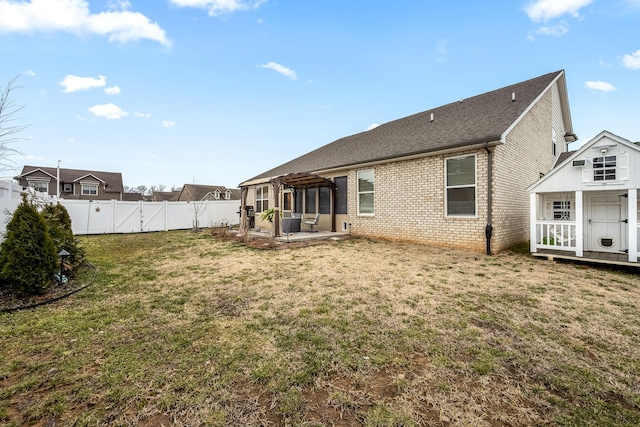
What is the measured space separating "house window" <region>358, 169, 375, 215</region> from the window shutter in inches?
263

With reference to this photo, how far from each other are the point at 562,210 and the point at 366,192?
6.33 m

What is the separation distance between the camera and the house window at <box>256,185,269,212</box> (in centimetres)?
1579

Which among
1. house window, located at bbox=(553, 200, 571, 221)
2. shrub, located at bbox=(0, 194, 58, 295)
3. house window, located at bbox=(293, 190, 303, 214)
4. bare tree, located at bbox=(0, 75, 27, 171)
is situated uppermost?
bare tree, located at bbox=(0, 75, 27, 171)

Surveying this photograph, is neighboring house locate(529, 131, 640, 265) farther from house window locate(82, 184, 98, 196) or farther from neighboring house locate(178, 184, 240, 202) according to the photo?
house window locate(82, 184, 98, 196)

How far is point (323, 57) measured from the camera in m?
14.1

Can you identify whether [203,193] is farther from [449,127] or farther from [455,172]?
[455,172]

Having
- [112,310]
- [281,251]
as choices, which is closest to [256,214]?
[281,251]

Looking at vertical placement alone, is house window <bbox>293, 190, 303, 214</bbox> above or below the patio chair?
above

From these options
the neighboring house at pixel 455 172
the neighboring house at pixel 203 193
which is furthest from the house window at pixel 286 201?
the neighboring house at pixel 203 193

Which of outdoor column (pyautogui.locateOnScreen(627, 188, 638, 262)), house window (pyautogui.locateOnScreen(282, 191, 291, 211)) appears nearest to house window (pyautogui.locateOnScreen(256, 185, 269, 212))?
house window (pyautogui.locateOnScreen(282, 191, 291, 211))

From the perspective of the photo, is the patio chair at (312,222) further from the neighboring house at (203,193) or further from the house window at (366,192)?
the neighboring house at (203,193)

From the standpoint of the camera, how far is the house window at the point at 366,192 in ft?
36.0

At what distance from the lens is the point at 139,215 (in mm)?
16203

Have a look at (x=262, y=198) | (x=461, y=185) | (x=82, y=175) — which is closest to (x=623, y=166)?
(x=461, y=185)
